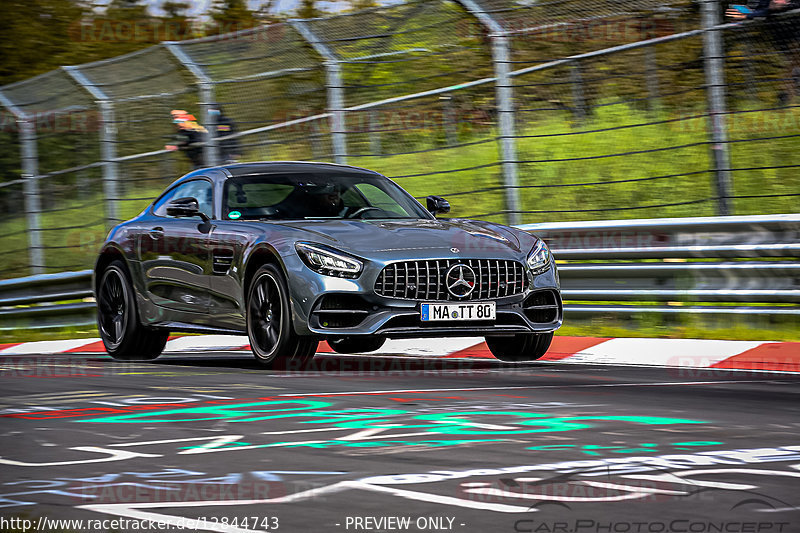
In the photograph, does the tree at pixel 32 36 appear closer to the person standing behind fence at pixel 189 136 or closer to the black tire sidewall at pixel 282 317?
the person standing behind fence at pixel 189 136

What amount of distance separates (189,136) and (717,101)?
5.94 m

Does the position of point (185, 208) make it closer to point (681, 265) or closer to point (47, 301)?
point (681, 265)

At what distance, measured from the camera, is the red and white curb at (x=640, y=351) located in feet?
32.5

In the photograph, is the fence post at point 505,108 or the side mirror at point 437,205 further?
the fence post at point 505,108

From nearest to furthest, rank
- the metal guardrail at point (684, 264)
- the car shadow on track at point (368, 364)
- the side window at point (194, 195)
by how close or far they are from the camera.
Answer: the car shadow on track at point (368, 364) < the side window at point (194, 195) < the metal guardrail at point (684, 264)

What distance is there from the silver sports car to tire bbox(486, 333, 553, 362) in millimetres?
10

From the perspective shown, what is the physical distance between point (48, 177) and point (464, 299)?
911 centimetres

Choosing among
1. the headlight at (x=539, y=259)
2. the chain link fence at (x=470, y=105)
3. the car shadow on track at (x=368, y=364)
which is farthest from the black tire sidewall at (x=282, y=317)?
the chain link fence at (x=470, y=105)

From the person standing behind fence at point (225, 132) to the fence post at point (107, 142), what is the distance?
1.39m

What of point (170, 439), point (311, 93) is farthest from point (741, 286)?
point (170, 439)

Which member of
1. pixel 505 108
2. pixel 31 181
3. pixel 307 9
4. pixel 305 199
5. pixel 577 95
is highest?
pixel 307 9

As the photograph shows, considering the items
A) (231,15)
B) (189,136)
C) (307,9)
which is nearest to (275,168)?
(189,136)

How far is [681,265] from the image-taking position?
11562 millimetres

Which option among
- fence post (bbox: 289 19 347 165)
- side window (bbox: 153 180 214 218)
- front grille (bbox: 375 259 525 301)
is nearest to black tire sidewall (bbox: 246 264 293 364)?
front grille (bbox: 375 259 525 301)
